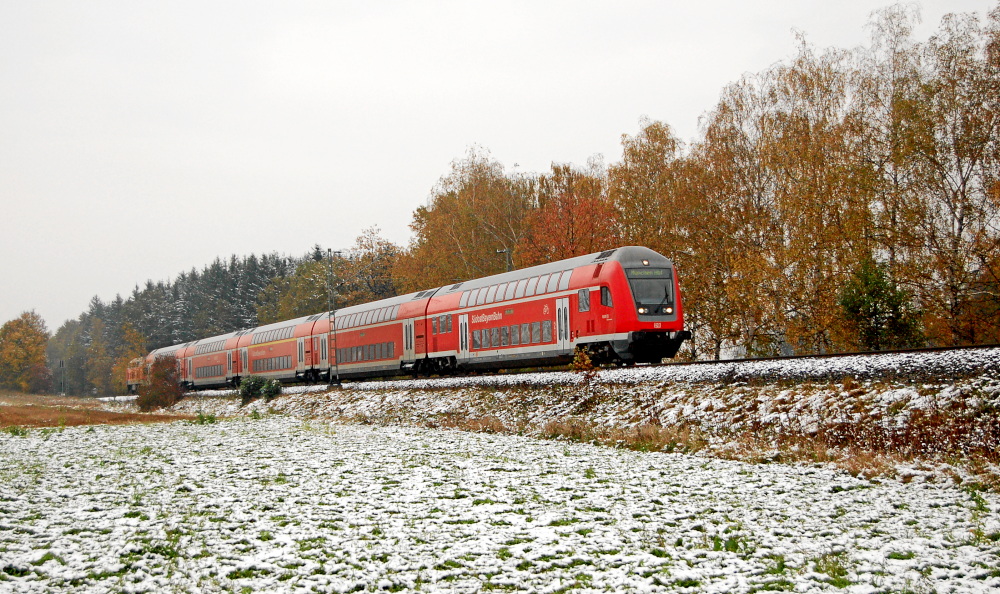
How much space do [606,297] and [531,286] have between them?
4.93 m

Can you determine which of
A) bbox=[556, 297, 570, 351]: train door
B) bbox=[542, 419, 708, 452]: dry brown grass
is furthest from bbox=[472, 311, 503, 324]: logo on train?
bbox=[542, 419, 708, 452]: dry brown grass

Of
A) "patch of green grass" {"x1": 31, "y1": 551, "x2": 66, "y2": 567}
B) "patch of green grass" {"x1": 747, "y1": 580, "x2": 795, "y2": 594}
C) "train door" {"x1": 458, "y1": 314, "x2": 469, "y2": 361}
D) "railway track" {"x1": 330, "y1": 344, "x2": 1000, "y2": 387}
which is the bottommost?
"patch of green grass" {"x1": 747, "y1": 580, "x2": 795, "y2": 594}

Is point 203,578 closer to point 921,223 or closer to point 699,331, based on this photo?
point 921,223

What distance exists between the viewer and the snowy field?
7.84m

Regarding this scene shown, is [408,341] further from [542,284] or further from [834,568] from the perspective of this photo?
[834,568]

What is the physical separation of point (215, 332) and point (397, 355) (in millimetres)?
95144

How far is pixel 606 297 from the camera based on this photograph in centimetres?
2702

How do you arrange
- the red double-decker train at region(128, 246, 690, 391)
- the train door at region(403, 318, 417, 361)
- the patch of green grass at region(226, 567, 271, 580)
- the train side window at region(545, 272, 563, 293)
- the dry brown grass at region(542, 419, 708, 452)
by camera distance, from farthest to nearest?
the train door at region(403, 318, 417, 361)
the train side window at region(545, 272, 563, 293)
the red double-decker train at region(128, 246, 690, 391)
the dry brown grass at region(542, 419, 708, 452)
the patch of green grass at region(226, 567, 271, 580)

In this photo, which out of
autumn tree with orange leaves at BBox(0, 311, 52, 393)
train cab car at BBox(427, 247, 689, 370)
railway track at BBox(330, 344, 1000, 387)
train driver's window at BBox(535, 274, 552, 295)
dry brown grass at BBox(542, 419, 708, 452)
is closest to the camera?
railway track at BBox(330, 344, 1000, 387)

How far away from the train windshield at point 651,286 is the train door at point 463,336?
10.7m

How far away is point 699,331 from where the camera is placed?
41.7 m

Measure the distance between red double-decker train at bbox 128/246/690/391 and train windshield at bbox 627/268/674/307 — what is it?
38 mm

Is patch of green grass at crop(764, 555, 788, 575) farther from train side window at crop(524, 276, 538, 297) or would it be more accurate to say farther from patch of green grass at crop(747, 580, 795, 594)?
train side window at crop(524, 276, 538, 297)

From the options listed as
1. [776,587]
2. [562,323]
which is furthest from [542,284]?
[776,587]
